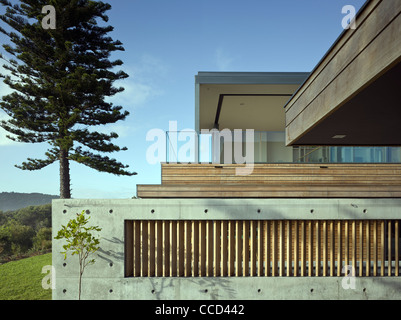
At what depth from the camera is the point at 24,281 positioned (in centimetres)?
909

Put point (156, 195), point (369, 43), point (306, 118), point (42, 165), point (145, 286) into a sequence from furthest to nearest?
1. point (42, 165)
2. point (156, 195)
3. point (145, 286)
4. point (306, 118)
5. point (369, 43)

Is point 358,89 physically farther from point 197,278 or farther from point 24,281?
point 24,281

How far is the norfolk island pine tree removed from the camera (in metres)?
13.4

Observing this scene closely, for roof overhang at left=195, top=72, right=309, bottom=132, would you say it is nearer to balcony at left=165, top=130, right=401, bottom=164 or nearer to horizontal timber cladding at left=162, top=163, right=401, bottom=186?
balcony at left=165, top=130, right=401, bottom=164

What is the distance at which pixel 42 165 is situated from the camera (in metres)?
14.8

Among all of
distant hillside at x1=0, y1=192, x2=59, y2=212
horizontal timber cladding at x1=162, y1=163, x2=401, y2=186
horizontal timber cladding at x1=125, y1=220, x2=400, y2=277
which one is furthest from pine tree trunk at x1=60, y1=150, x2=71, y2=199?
distant hillside at x1=0, y1=192, x2=59, y2=212

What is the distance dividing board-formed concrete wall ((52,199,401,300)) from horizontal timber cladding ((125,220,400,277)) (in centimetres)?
13

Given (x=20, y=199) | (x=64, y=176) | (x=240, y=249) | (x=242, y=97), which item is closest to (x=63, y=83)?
(x=64, y=176)

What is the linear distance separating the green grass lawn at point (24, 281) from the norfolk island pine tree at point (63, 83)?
3266mm

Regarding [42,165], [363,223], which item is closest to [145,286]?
[363,223]

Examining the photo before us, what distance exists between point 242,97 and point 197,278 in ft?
21.7

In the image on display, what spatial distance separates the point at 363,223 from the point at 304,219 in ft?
3.62

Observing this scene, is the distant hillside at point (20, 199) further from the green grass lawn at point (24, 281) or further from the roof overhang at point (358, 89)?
the roof overhang at point (358, 89)
